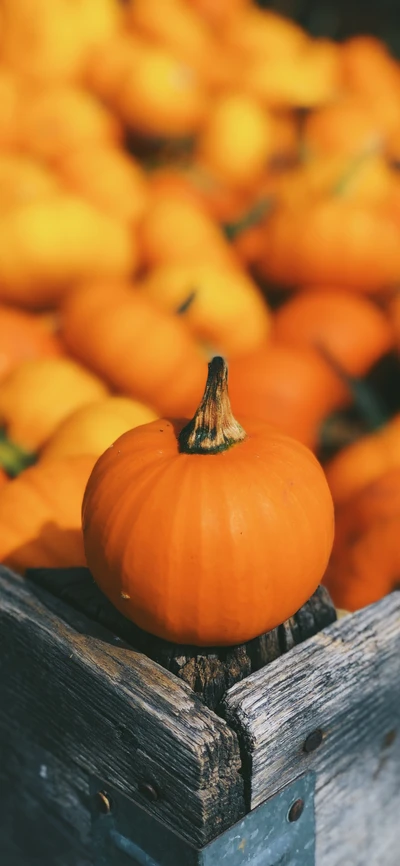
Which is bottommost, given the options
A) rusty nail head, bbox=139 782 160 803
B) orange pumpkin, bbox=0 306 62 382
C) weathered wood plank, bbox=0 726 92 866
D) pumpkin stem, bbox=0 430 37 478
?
weathered wood plank, bbox=0 726 92 866

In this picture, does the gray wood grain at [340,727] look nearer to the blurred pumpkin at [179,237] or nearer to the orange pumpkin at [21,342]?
the orange pumpkin at [21,342]

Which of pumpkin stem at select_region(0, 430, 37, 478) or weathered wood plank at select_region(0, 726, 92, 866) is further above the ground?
pumpkin stem at select_region(0, 430, 37, 478)

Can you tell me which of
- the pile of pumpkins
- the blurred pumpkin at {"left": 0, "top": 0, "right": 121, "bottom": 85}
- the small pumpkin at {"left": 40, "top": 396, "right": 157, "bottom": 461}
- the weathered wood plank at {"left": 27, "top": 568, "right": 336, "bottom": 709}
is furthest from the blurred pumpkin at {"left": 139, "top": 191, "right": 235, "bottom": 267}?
the weathered wood plank at {"left": 27, "top": 568, "right": 336, "bottom": 709}

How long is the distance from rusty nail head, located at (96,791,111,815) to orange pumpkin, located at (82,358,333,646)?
224 mm

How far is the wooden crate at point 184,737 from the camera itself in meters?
0.84

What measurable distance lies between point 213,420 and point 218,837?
17.3 inches

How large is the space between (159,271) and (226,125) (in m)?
0.85

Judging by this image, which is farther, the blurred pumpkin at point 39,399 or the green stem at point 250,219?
the green stem at point 250,219

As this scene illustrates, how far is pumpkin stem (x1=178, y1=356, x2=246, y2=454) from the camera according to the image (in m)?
0.89

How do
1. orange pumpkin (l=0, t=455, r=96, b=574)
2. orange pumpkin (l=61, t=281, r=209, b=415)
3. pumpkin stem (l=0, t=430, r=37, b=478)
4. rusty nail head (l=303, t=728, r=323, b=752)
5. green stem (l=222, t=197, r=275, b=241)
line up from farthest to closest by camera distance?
green stem (l=222, t=197, r=275, b=241) → orange pumpkin (l=61, t=281, r=209, b=415) → pumpkin stem (l=0, t=430, r=37, b=478) → orange pumpkin (l=0, t=455, r=96, b=574) → rusty nail head (l=303, t=728, r=323, b=752)

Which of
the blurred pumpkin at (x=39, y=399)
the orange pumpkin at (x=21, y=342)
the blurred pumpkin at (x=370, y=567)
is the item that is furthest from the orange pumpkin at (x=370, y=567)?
the orange pumpkin at (x=21, y=342)

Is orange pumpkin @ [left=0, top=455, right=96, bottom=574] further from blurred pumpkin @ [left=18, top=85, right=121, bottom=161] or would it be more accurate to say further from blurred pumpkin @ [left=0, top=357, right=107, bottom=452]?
blurred pumpkin @ [left=18, top=85, right=121, bottom=161]

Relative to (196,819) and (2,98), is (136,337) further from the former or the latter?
(2,98)

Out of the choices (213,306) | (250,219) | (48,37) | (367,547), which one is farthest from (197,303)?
(48,37)
